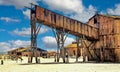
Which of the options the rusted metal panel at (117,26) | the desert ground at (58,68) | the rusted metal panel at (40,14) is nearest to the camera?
the desert ground at (58,68)

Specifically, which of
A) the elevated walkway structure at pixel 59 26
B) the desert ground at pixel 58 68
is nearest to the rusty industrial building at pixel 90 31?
the elevated walkway structure at pixel 59 26

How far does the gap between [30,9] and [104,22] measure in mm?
14570

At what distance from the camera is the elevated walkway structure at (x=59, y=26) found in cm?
3541

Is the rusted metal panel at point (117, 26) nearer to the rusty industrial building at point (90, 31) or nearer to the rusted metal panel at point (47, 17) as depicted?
the rusty industrial building at point (90, 31)

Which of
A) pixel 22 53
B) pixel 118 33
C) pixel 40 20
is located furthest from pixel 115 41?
pixel 22 53

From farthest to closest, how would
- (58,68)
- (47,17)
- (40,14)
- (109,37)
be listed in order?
(109,37)
(47,17)
(40,14)
(58,68)

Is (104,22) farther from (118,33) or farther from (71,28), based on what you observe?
(71,28)

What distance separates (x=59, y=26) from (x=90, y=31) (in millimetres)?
7893

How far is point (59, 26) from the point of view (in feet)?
→ 127

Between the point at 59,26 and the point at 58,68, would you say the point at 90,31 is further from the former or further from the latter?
the point at 58,68

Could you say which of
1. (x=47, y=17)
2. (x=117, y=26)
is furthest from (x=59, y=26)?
(x=117, y=26)

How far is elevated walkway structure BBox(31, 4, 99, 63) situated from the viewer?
3541 centimetres

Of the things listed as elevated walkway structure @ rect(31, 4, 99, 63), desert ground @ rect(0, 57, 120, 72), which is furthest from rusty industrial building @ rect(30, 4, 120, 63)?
desert ground @ rect(0, 57, 120, 72)

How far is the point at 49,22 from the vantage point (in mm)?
36812
